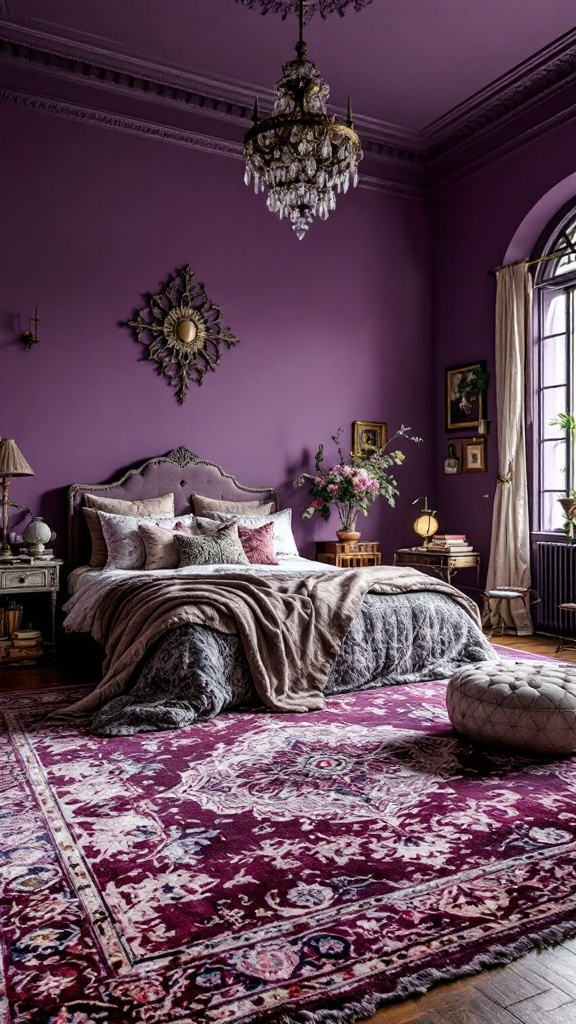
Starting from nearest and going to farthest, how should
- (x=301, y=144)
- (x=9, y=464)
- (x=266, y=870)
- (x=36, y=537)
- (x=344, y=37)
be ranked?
(x=266, y=870) → (x=301, y=144) → (x=9, y=464) → (x=36, y=537) → (x=344, y=37)

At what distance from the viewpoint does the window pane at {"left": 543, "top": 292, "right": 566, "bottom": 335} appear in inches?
247

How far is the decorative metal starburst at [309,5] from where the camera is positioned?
4988 mm

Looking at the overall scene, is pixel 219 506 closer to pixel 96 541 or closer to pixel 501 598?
pixel 96 541

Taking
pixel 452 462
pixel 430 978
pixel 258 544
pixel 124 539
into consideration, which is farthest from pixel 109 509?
pixel 430 978

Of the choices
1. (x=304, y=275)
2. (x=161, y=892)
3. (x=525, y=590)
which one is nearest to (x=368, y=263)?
(x=304, y=275)

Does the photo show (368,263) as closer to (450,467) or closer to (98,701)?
(450,467)

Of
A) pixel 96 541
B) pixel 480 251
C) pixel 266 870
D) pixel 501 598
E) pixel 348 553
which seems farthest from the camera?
pixel 480 251

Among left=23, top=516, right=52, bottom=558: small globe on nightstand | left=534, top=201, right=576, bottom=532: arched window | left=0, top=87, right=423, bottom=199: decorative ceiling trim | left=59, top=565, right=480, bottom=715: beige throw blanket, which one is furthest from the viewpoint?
left=534, top=201, right=576, bottom=532: arched window

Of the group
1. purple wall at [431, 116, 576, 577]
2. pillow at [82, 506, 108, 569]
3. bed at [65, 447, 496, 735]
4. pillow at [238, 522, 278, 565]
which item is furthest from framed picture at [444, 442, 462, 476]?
pillow at [82, 506, 108, 569]

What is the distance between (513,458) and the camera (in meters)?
6.35

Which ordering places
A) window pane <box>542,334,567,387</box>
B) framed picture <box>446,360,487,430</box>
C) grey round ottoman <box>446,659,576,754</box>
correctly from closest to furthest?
1. grey round ottoman <box>446,659,576,754</box>
2. window pane <box>542,334,567,387</box>
3. framed picture <box>446,360,487,430</box>

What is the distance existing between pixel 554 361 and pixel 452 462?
4.28ft

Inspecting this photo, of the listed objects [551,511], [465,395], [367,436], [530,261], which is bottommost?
[551,511]

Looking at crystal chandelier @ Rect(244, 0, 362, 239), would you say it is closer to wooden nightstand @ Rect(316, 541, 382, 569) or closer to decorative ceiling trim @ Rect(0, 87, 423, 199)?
decorative ceiling trim @ Rect(0, 87, 423, 199)
